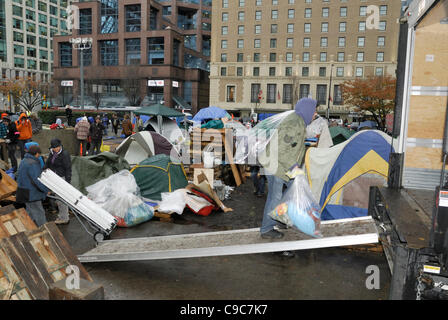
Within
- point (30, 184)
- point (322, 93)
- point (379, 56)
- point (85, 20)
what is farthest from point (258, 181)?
point (85, 20)

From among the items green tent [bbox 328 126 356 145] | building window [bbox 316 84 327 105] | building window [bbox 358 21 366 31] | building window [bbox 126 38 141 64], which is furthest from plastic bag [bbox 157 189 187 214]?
building window [bbox 358 21 366 31]

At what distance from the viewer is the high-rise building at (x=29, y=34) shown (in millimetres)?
71875

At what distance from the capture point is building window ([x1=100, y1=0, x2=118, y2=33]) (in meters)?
58.1

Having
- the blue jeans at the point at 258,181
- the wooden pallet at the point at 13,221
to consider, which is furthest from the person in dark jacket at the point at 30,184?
the blue jeans at the point at 258,181

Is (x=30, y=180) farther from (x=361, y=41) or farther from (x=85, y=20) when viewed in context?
(x=85, y=20)

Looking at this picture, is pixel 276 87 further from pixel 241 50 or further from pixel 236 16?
pixel 236 16

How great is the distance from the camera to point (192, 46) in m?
71.1

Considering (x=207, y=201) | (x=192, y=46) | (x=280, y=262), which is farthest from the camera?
(x=192, y=46)

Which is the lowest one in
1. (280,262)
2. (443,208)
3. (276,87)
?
(280,262)

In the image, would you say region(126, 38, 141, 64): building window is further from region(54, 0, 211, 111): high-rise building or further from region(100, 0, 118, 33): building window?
region(100, 0, 118, 33): building window
